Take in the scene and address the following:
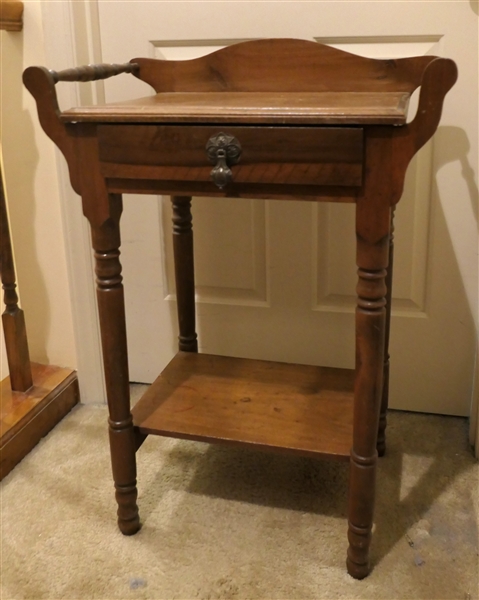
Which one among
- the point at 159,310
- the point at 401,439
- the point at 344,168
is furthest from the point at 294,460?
the point at 344,168

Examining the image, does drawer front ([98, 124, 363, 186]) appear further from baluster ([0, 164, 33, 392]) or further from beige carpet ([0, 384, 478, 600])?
beige carpet ([0, 384, 478, 600])

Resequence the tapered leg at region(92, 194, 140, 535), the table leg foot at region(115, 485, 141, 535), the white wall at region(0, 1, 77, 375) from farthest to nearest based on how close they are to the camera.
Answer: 1. the white wall at region(0, 1, 77, 375)
2. the table leg foot at region(115, 485, 141, 535)
3. the tapered leg at region(92, 194, 140, 535)

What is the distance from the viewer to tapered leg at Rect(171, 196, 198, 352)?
1227mm

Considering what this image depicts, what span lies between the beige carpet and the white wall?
26cm

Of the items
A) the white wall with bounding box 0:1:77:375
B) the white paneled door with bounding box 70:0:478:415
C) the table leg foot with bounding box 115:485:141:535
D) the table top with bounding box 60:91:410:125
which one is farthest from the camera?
the white wall with bounding box 0:1:77:375

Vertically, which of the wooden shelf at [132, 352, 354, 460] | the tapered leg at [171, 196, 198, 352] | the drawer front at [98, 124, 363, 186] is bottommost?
the wooden shelf at [132, 352, 354, 460]

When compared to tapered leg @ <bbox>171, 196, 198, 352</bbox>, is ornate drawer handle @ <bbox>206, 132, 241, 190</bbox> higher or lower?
higher

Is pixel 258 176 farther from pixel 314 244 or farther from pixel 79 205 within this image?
pixel 79 205

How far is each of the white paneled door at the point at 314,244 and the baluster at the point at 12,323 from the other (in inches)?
9.7

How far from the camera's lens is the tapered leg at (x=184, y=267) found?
4.02ft

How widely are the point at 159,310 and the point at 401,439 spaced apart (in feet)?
1.97

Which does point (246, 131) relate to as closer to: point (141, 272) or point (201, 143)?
point (201, 143)

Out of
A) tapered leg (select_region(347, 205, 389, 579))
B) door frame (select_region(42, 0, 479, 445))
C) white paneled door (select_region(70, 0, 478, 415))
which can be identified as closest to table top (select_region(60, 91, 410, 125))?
tapered leg (select_region(347, 205, 389, 579))

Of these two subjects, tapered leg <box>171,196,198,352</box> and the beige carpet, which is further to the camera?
tapered leg <box>171,196,198,352</box>
